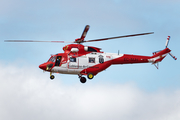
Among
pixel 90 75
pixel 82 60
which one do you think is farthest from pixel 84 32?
pixel 90 75

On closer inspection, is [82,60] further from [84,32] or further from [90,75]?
[84,32]

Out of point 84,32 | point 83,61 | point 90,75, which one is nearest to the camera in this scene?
point 84,32

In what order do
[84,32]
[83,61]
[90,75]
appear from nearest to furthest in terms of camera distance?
[84,32] < [90,75] < [83,61]

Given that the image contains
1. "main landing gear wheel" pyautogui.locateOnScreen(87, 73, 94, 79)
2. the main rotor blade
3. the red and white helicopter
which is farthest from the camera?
"main landing gear wheel" pyautogui.locateOnScreen(87, 73, 94, 79)

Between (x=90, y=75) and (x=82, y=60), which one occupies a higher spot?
(x=82, y=60)

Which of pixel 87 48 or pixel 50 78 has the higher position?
pixel 87 48

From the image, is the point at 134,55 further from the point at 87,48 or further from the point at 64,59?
the point at 64,59

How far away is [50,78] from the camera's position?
42.0 meters

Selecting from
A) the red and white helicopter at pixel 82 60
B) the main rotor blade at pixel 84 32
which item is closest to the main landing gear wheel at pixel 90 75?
the red and white helicopter at pixel 82 60

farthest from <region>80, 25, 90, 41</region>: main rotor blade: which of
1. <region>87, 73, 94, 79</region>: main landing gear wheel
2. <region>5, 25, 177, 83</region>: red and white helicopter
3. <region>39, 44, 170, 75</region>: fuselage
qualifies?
<region>87, 73, 94, 79</region>: main landing gear wheel

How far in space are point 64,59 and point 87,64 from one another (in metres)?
3.35

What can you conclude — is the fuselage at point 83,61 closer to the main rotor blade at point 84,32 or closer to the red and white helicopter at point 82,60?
the red and white helicopter at point 82,60

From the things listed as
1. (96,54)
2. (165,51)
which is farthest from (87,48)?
(165,51)

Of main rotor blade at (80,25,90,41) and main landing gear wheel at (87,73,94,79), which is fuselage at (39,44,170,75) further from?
main rotor blade at (80,25,90,41)
